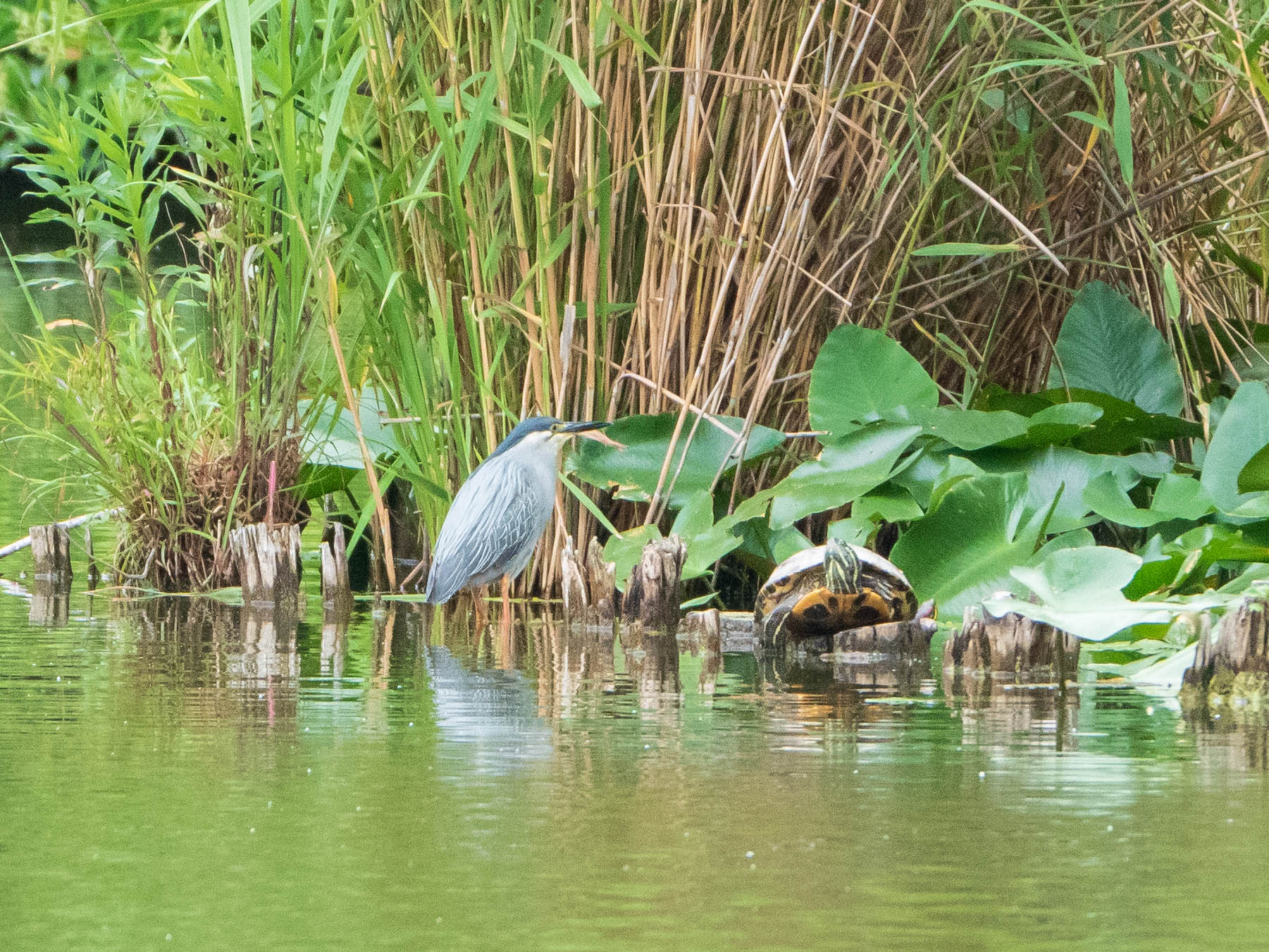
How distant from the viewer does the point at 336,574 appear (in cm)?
333

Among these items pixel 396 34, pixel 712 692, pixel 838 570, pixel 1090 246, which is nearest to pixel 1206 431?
pixel 1090 246

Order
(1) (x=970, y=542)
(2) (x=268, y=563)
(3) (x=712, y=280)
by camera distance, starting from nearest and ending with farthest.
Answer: (1) (x=970, y=542) < (3) (x=712, y=280) < (2) (x=268, y=563)

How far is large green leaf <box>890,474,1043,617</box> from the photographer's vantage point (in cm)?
292

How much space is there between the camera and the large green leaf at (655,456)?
10.6 feet

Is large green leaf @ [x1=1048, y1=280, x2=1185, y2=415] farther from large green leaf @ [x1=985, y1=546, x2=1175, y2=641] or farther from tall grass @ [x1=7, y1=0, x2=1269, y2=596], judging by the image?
large green leaf @ [x1=985, y1=546, x2=1175, y2=641]

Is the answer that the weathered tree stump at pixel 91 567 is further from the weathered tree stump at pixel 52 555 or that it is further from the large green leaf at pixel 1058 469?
the large green leaf at pixel 1058 469

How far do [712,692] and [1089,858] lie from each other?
3.03 feet

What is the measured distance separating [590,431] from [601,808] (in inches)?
57.7

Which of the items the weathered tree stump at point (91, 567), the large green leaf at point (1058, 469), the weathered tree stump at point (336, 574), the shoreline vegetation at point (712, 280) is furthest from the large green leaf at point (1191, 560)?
the weathered tree stump at point (91, 567)

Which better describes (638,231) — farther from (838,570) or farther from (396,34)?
(838,570)

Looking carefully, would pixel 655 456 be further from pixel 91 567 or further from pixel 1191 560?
→ pixel 91 567

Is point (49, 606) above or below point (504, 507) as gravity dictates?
below

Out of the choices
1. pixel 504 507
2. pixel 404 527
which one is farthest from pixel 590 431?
pixel 404 527

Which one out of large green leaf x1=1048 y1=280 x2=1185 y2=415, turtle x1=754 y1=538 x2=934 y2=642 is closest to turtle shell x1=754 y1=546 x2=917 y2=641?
turtle x1=754 y1=538 x2=934 y2=642
